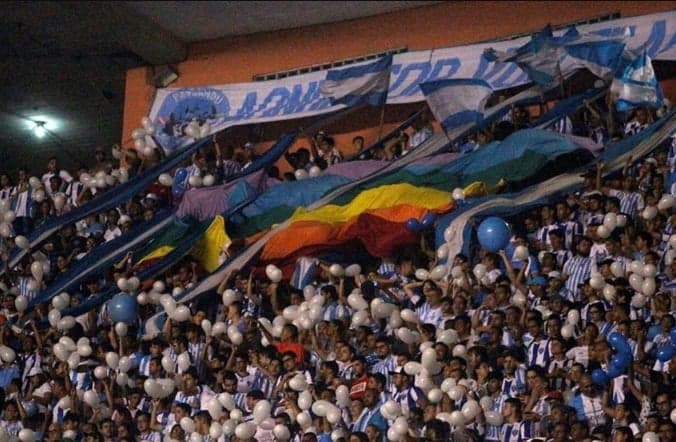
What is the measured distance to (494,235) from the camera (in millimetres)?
10445

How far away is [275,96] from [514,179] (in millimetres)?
3547

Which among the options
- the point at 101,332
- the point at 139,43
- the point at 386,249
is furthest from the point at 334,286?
the point at 139,43

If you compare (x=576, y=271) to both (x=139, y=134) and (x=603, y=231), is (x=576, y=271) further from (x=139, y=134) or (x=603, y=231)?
(x=139, y=134)

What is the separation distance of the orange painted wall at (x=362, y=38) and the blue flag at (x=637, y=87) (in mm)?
1708

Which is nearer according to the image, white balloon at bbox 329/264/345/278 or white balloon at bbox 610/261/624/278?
white balloon at bbox 610/261/624/278

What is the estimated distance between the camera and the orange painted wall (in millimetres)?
13422

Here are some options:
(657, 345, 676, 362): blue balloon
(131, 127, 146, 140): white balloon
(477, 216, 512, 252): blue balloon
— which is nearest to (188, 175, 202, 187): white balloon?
(131, 127, 146, 140): white balloon

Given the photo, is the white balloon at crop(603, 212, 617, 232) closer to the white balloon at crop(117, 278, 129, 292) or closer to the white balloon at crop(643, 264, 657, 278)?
the white balloon at crop(643, 264, 657, 278)

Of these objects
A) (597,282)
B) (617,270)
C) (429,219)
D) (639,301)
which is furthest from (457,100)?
(639,301)

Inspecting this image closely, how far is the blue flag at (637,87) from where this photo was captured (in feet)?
36.8

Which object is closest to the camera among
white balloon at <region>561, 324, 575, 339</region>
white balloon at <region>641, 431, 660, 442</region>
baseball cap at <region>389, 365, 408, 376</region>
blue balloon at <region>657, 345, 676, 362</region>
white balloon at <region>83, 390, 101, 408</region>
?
white balloon at <region>641, 431, 660, 442</region>

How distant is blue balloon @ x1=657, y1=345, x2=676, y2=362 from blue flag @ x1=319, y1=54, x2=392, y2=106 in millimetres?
4729

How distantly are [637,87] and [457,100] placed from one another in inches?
59.1

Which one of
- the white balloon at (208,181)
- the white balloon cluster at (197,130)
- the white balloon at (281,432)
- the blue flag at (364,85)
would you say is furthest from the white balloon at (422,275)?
the white balloon cluster at (197,130)
